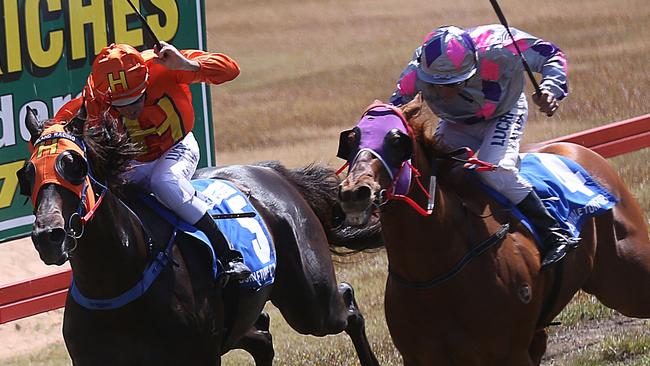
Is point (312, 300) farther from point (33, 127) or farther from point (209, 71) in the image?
point (33, 127)

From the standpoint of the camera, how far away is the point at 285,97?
18.1 meters

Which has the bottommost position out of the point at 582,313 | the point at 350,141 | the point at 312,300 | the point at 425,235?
the point at 582,313

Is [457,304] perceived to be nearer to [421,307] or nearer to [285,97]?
[421,307]

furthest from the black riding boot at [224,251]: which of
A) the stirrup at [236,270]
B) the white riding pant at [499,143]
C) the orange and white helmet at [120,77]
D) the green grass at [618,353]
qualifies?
the green grass at [618,353]

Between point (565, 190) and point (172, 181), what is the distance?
2.02m

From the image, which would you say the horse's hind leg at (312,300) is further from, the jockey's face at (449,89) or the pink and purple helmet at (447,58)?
the pink and purple helmet at (447,58)

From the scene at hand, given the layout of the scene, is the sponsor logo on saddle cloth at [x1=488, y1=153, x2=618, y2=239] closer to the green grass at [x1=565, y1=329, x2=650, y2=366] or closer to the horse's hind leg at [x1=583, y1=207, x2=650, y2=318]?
the horse's hind leg at [x1=583, y1=207, x2=650, y2=318]

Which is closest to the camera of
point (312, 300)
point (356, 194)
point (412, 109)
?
point (356, 194)

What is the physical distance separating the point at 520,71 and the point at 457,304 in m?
1.33

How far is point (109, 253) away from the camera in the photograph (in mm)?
5988

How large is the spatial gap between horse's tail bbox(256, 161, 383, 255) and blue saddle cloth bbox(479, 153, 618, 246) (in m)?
1.44

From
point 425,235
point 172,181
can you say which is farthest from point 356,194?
point 172,181

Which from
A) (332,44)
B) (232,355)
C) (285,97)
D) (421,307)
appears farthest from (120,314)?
(332,44)

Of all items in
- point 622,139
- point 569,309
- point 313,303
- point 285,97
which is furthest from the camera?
point 285,97
